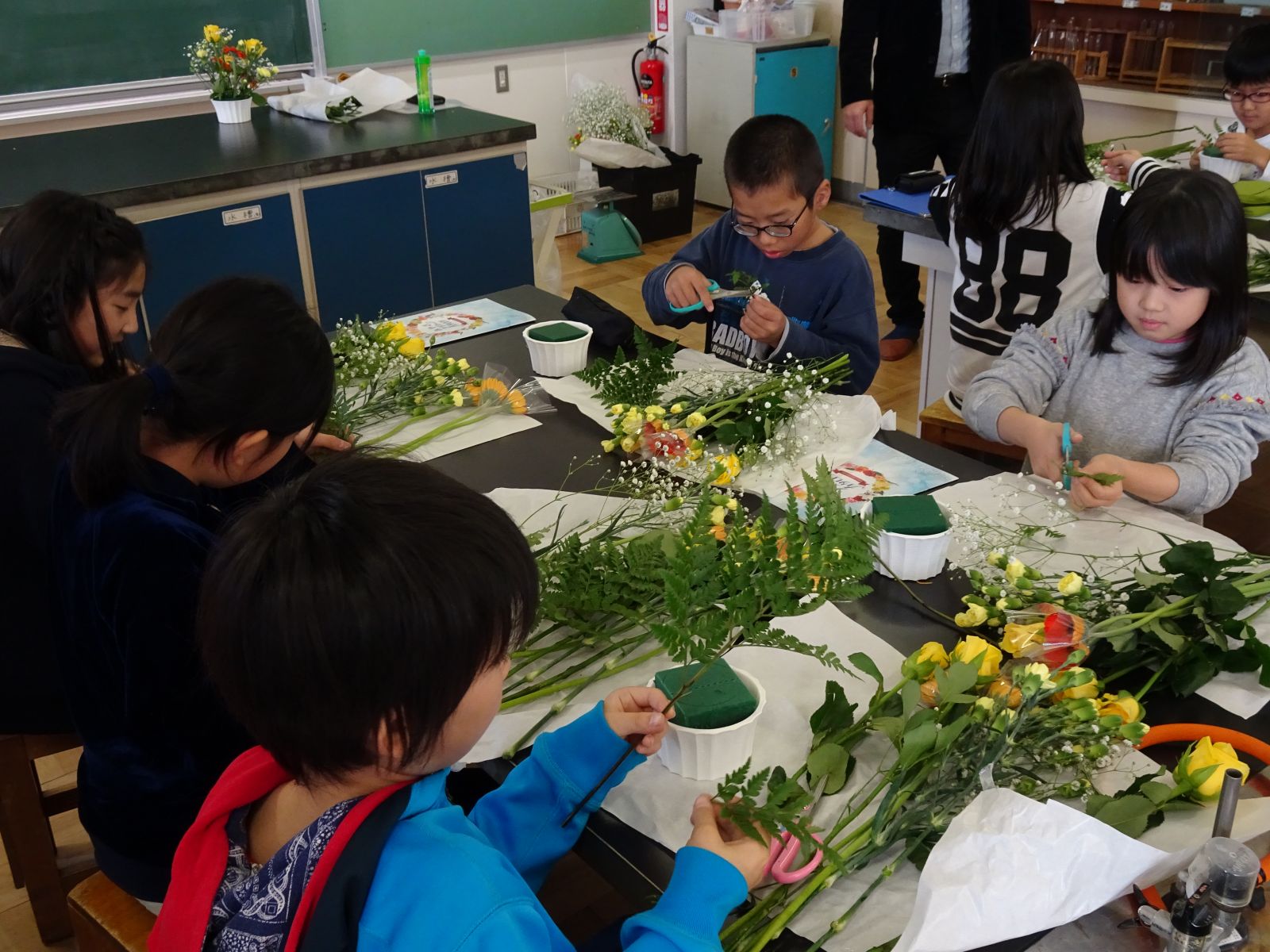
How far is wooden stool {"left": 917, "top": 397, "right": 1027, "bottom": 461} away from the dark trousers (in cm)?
162

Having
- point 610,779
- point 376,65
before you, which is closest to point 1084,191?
point 610,779

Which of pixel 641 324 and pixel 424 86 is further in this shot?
pixel 641 324

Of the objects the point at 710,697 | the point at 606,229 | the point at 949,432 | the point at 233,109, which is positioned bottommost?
the point at 606,229

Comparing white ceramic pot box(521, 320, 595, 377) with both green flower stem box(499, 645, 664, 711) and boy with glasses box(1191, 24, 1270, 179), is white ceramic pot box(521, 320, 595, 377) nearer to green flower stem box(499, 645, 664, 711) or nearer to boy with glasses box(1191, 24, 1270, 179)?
green flower stem box(499, 645, 664, 711)

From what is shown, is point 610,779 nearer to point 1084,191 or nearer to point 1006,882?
point 1006,882

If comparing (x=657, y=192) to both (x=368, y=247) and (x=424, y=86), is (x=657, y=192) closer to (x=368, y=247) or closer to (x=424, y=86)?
(x=424, y=86)

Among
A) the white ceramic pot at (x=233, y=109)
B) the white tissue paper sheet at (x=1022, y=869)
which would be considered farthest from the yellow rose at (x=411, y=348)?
the white ceramic pot at (x=233, y=109)

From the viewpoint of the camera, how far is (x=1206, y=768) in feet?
3.29

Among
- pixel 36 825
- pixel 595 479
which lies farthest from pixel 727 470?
pixel 36 825

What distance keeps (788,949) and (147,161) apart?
3.26 m

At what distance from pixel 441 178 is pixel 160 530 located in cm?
279

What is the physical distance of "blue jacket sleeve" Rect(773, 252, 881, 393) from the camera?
7.05ft

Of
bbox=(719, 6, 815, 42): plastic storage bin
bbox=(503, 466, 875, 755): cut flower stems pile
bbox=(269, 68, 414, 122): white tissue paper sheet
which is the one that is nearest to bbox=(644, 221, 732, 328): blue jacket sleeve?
bbox=(503, 466, 875, 755): cut flower stems pile

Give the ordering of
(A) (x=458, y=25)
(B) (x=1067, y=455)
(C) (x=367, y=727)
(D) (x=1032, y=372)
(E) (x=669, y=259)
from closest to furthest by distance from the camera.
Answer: (C) (x=367, y=727) < (B) (x=1067, y=455) < (D) (x=1032, y=372) < (E) (x=669, y=259) < (A) (x=458, y=25)
